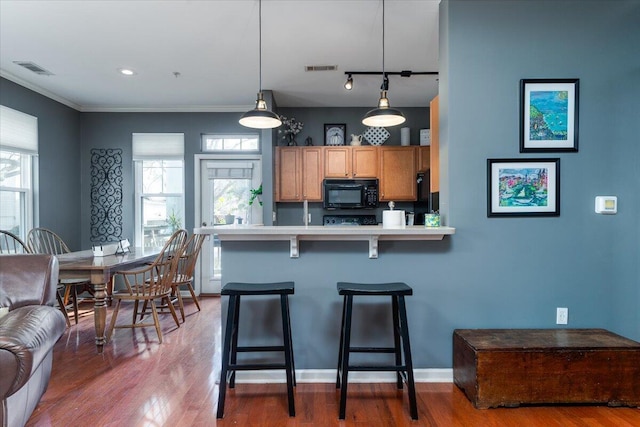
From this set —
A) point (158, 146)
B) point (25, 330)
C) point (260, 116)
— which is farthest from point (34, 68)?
point (25, 330)

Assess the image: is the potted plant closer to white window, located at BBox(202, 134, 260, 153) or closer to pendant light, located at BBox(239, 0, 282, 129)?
white window, located at BBox(202, 134, 260, 153)

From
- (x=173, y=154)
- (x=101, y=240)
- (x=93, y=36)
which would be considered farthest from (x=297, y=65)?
(x=101, y=240)

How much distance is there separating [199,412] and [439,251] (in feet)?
6.06

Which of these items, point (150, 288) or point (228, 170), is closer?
point (150, 288)

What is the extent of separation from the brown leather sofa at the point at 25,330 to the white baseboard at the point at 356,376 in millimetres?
1155

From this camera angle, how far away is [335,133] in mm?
5109

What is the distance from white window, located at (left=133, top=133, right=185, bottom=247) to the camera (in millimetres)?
5215

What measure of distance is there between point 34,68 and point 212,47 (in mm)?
2103

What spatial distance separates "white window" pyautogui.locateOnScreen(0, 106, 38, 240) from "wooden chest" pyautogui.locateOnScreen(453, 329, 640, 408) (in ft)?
16.3

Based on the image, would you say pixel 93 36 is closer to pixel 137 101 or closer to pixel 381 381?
pixel 137 101

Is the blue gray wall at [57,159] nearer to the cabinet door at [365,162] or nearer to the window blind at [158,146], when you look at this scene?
the window blind at [158,146]

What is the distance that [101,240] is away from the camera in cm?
523

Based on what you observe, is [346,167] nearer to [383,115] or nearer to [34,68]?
[383,115]

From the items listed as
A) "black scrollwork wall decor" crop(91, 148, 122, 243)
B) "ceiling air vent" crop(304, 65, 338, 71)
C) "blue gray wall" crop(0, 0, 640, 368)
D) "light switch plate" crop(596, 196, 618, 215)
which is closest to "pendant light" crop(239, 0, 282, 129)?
"ceiling air vent" crop(304, 65, 338, 71)
